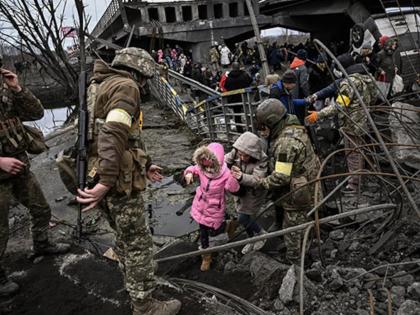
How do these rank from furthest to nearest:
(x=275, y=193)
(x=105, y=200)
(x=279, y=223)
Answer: (x=279, y=223) → (x=275, y=193) → (x=105, y=200)

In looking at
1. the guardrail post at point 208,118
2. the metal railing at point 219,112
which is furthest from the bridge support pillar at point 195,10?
the guardrail post at point 208,118

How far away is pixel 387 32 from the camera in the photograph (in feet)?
29.3

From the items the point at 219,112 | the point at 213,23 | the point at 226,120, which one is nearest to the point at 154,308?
the point at 226,120

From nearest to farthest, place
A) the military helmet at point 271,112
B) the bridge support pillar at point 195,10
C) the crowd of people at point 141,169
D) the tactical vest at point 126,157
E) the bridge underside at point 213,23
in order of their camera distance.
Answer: the crowd of people at point 141,169 < the tactical vest at point 126,157 < the military helmet at point 271,112 < the bridge underside at point 213,23 < the bridge support pillar at point 195,10

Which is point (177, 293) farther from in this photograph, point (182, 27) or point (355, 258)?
point (182, 27)

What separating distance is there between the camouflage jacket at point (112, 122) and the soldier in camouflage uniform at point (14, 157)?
104 centimetres

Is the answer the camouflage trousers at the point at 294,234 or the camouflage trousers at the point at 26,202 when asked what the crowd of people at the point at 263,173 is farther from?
the camouflage trousers at the point at 26,202

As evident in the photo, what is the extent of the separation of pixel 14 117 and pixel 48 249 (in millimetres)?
1384

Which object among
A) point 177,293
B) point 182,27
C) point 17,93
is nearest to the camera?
point 177,293

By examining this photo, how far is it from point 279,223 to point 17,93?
2844mm

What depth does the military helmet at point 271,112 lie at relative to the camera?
3129 mm

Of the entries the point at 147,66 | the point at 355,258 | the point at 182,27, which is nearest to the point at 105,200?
the point at 147,66

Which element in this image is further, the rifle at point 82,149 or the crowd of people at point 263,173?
the crowd of people at point 263,173

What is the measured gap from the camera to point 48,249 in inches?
142
